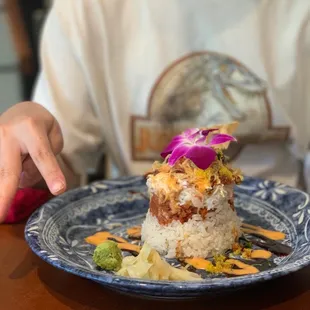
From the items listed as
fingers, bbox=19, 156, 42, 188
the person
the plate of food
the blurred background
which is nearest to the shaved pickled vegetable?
the plate of food

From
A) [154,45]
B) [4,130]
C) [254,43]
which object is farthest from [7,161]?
[254,43]

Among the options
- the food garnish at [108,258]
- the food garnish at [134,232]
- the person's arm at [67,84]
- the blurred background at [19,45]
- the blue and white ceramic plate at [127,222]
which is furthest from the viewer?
the blurred background at [19,45]

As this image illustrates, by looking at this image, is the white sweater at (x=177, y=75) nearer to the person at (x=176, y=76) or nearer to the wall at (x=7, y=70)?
the person at (x=176, y=76)

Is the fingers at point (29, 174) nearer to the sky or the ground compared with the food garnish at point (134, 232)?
nearer to the sky

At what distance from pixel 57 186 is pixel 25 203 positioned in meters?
0.21

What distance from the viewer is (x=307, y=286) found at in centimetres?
80

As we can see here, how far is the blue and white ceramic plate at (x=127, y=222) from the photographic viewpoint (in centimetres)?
71

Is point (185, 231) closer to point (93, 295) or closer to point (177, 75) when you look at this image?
point (93, 295)

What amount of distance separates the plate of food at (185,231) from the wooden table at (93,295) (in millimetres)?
26

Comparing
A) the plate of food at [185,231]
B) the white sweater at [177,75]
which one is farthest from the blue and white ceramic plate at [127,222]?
the white sweater at [177,75]

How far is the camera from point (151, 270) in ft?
2.55

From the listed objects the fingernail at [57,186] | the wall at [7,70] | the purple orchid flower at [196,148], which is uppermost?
the purple orchid flower at [196,148]

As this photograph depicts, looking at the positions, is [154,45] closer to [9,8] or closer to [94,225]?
[94,225]

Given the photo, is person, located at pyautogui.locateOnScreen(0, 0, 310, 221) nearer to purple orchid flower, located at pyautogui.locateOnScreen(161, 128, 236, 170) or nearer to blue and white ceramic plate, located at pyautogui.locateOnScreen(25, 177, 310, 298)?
blue and white ceramic plate, located at pyautogui.locateOnScreen(25, 177, 310, 298)
